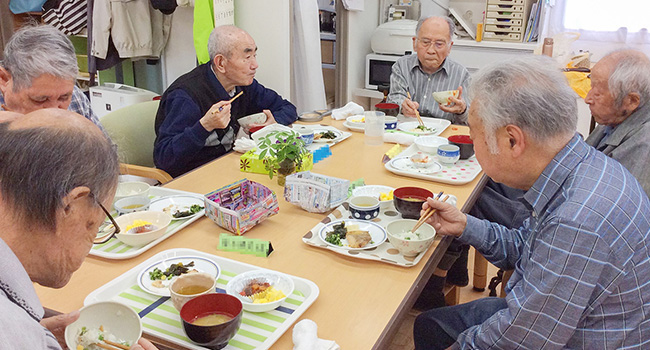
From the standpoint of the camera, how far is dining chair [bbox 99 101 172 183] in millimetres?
2667

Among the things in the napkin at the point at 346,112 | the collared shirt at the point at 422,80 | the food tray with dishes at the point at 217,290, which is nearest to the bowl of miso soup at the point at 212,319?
the food tray with dishes at the point at 217,290

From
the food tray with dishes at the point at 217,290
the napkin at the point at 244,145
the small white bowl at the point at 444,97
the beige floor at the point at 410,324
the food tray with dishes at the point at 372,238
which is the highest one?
the small white bowl at the point at 444,97

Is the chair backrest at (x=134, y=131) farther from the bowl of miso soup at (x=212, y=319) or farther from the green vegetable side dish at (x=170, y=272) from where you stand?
the bowl of miso soup at (x=212, y=319)

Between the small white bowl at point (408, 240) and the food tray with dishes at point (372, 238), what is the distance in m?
0.02

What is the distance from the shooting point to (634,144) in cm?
214

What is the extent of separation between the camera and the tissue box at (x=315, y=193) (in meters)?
1.80

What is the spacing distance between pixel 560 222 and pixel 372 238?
59 centimetres

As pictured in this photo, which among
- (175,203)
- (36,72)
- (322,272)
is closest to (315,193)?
(322,272)

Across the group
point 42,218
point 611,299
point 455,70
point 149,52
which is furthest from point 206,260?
point 149,52

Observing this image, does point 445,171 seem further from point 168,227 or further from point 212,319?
point 212,319

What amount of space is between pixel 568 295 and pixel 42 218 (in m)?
1.08

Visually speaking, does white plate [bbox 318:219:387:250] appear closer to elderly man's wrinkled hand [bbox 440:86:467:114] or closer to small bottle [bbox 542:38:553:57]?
elderly man's wrinkled hand [bbox 440:86:467:114]

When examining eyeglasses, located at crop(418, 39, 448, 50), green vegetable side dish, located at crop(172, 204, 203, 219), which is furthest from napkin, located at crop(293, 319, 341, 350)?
eyeglasses, located at crop(418, 39, 448, 50)

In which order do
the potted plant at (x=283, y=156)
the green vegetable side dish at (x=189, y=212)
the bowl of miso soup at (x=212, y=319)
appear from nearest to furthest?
1. the bowl of miso soup at (x=212, y=319)
2. the green vegetable side dish at (x=189, y=212)
3. the potted plant at (x=283, y=156)
